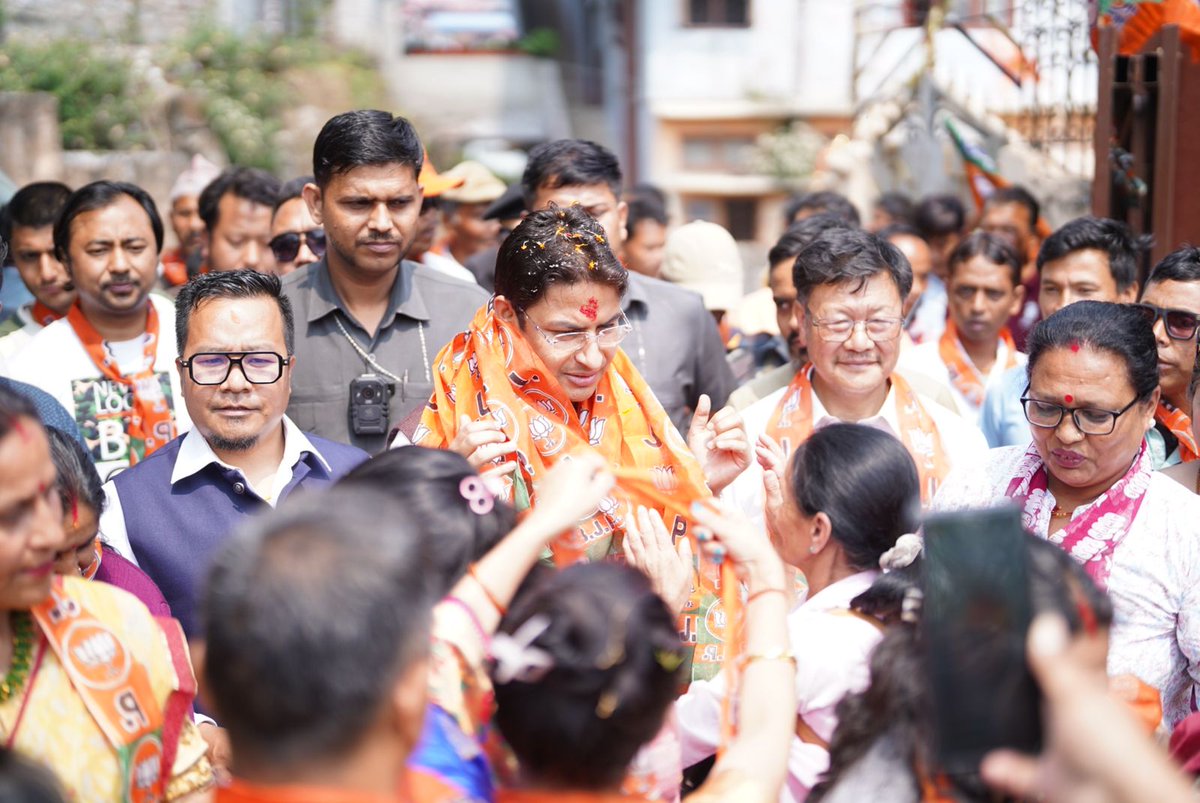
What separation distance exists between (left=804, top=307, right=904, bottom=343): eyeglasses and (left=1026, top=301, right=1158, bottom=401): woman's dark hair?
0.61m

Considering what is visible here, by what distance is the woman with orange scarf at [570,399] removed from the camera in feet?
10.7

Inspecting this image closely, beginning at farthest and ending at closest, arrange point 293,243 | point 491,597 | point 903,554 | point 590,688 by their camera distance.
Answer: point 293,243 → point 903,554 → point 491,597 → point 590,688

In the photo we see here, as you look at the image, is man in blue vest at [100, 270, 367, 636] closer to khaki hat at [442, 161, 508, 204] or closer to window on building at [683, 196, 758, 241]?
khaki hat at [442, 161, 508, 204]

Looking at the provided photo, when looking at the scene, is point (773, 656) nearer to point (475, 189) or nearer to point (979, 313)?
point (979, 313)

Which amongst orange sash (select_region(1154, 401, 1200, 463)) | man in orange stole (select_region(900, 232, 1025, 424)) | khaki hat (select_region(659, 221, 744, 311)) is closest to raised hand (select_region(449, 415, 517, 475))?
orange sash (select_region(1154, 401, 1200, 463))

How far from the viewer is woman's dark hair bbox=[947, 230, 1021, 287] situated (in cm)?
544

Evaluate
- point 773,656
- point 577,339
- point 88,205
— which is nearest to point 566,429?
point 577,339

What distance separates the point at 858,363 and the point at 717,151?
1467 centimetres

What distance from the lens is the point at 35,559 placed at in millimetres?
2117

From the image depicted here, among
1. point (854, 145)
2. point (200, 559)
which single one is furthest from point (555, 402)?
point (854, 145)

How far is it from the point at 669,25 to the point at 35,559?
16.4 metres

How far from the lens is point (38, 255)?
5.51 metres

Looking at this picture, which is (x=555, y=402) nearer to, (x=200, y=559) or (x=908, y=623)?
(x=200, y=559)

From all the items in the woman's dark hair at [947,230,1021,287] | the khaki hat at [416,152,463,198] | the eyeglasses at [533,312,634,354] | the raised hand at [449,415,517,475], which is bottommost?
the raised hand at [449,415,517,475]
